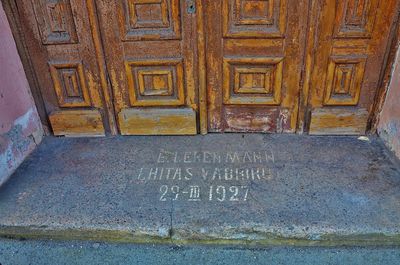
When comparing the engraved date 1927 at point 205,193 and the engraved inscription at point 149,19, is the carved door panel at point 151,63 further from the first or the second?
the engraved date 1927 at point 205,193

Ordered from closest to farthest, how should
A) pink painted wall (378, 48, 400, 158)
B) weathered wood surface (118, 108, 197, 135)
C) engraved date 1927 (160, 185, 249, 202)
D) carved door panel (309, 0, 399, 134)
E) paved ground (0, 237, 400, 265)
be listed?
1. paved ground (0, 237, 400, 265)
2. engraved date 1927 (160, 185, 249, 202)
3. carved door panel (309, 0, 399, 134)
4. pink painted wall (378, 48, 400, 158)
5. weathered wood surface (118, 108, 197, 135)

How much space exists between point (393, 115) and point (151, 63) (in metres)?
2.04

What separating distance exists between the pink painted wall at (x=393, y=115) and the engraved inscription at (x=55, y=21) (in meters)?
2.61

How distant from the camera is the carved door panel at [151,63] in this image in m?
2.50

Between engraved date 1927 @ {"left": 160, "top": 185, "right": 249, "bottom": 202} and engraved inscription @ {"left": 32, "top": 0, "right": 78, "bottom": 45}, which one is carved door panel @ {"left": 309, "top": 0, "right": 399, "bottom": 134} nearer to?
engraved date 1927 @ {"left": 160, "top": 185, "right": 249, "bottom": 202}

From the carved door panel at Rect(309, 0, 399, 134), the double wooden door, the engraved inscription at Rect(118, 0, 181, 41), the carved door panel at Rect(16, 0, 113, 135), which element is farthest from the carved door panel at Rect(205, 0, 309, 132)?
the carved door panel at Rect(16, 0, 113, 135)

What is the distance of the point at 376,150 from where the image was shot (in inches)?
104

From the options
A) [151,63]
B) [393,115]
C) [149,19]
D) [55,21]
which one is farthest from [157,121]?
[393,115]

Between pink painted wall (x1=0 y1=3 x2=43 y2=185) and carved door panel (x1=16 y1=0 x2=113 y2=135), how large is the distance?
5.1 inches

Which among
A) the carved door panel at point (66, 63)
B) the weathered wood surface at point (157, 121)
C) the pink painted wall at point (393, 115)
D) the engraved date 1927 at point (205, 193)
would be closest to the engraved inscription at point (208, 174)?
the engraved date 1927 at point (205, 193)

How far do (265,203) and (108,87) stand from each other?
1.65 meters

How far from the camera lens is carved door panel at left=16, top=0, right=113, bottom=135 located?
2.50 meters

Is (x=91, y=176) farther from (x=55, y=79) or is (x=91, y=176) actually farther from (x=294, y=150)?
(x=294, y=150)

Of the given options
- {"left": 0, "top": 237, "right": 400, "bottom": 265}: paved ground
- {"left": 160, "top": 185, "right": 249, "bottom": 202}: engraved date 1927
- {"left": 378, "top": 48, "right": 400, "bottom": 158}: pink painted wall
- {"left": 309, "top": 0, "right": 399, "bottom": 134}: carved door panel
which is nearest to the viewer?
{"left": 0, "top": 237, "right": 400, "bottom": 265}: paved ground
